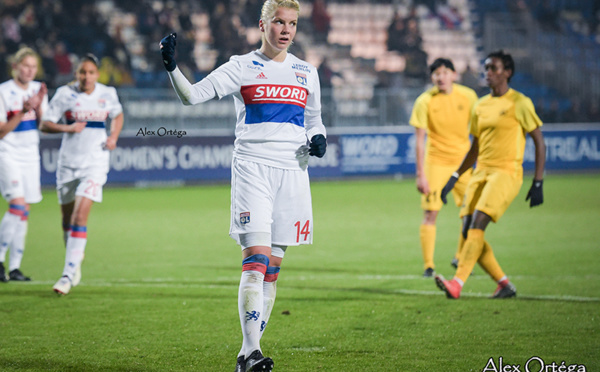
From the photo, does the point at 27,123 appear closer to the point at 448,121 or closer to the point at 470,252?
the point at 448,121

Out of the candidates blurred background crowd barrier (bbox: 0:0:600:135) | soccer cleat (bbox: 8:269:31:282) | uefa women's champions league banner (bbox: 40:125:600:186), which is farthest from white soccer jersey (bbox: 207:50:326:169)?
blurred background crowd barrier (bbox: 0:0:600:135)

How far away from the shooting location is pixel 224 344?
5.67 m

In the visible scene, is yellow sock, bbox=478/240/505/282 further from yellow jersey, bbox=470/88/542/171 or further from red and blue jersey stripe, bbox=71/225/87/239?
red and blue jersey stripe, bbox=71/225/87/239

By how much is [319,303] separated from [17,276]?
3495 mm

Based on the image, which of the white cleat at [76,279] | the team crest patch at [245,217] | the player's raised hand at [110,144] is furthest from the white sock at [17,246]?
the team crest patch at [245,217]

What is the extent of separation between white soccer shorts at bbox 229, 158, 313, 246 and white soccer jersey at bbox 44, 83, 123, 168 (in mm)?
3591

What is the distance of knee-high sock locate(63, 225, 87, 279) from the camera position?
785 centimetres

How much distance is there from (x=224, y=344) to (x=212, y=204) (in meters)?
11.2

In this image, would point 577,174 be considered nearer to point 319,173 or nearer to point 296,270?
point 319,173

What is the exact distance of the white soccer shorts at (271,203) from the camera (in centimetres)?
489

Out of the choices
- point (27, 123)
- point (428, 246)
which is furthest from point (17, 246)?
point (428, 246)

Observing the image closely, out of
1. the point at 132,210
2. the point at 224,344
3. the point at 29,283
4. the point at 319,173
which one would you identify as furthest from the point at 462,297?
the point at 319,173

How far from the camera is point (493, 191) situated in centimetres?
730

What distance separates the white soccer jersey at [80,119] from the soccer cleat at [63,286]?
1.19 meters
